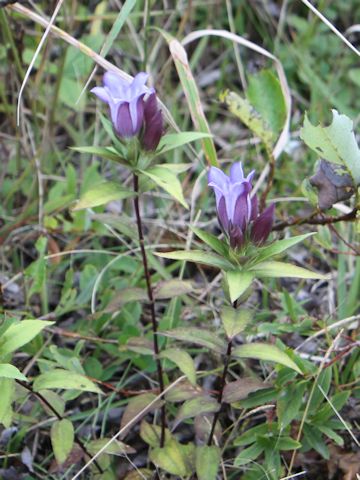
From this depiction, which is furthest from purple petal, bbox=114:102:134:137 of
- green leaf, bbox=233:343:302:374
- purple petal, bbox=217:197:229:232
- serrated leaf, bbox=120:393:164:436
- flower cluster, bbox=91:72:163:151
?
serrated leaf, bbox=120:393:164:436

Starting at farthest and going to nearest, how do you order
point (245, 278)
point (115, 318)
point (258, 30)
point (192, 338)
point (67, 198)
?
1. point (258, 30)
2. point (67, 198)
3. point (115, 318)
4. point (192, 338)
5. point (245, 278)

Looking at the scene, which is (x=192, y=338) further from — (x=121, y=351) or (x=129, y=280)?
(x=129, y=280)

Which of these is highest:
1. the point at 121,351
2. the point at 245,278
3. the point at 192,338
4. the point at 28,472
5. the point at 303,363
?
the point at 245,278

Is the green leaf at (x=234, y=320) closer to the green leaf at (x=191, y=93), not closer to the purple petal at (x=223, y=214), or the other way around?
the purple petal at (x=223, y=214)

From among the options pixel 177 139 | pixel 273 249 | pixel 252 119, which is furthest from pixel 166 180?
Result: pixel 252 119

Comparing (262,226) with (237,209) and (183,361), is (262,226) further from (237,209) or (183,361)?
(183,361)

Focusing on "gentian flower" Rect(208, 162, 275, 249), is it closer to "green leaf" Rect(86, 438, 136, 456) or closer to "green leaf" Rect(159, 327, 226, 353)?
"green leaf" Rect(159, 327, 226, 353)

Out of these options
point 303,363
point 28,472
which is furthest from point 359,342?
point 28,472
